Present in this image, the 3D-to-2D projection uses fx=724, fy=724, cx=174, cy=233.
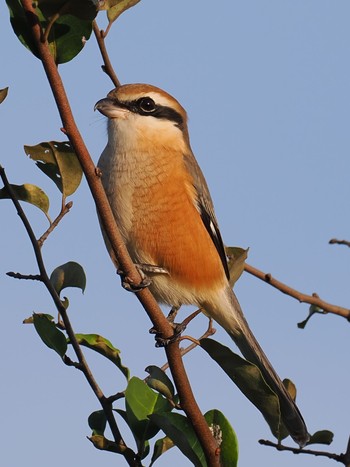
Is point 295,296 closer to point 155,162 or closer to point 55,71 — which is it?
point 55,71

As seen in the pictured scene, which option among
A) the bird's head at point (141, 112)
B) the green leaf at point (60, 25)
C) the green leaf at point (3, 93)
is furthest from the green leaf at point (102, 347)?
the bird's head at point (141, 112)

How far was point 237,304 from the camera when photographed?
500 cm

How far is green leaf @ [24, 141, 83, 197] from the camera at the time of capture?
122 inches

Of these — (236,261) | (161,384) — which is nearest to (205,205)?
(236,261)

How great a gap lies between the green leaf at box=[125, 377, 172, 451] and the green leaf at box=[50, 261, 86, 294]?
59 cm

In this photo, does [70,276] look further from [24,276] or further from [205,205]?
[205,205]

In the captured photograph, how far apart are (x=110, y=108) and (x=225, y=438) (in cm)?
250

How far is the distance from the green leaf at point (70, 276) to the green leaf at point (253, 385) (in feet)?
2.13

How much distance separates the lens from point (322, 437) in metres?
2.77

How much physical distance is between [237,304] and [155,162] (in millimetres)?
1196

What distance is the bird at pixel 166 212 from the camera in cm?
428

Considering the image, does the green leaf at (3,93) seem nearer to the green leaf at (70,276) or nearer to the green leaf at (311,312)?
the green leaf at (70,276)

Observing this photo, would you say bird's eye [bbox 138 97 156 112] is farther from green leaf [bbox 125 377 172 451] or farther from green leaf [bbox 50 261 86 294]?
green leaf [bbox 125 377 172 451]

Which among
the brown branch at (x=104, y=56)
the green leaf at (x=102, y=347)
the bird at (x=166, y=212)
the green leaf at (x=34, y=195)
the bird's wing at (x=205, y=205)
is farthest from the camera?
the bird's wing at (x=205, y=205)
